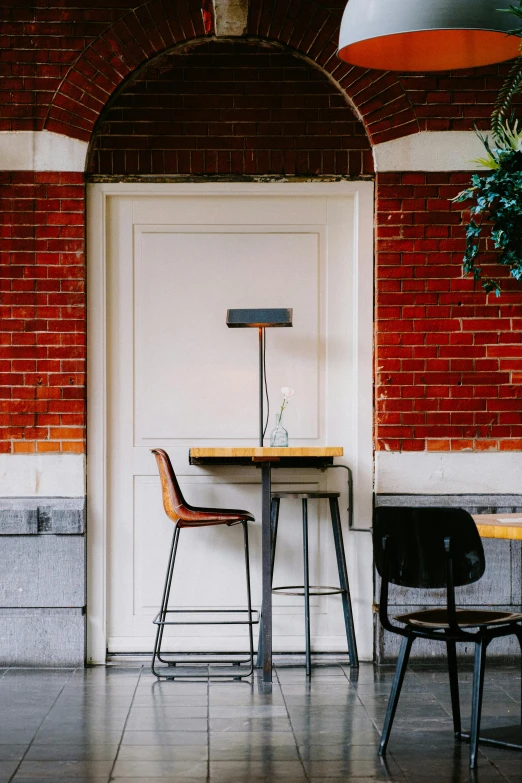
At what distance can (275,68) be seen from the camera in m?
5.34

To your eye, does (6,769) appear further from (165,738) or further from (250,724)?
(250,724)

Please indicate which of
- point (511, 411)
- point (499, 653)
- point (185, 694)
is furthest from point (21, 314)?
point (499, 653)

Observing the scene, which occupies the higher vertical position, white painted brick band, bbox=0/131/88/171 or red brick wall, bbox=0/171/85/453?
white painted brick band, bbox=0/131/88/171

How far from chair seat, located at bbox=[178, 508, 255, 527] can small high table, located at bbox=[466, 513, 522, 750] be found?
4.74 feet

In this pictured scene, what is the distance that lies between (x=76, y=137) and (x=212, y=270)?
3.36 feet

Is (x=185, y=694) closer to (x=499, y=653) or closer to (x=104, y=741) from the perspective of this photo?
(x=104, y=741)

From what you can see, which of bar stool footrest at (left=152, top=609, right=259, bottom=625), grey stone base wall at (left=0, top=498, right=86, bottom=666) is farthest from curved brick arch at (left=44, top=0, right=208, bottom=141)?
bar stool footrest at (left=152, top=609, right=259, bottom=625)

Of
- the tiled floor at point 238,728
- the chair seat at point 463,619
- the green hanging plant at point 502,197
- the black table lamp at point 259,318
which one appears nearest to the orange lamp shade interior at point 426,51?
the green hanging plant at point 502,197

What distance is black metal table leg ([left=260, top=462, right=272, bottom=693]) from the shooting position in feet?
15.6

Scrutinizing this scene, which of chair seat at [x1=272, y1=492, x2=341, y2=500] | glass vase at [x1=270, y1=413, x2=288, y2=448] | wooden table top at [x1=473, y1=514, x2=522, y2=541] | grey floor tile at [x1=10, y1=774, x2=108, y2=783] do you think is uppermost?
glass vase at [x1=270, y1=413, x2=288, y2=448]

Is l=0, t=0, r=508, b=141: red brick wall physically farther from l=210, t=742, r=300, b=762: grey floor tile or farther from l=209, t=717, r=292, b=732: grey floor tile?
l=210, t=742, r=300, b=762: grey floor tile

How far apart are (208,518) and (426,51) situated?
8.42 feet

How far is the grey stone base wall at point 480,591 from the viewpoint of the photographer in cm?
519

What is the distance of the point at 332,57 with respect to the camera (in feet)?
17.2
